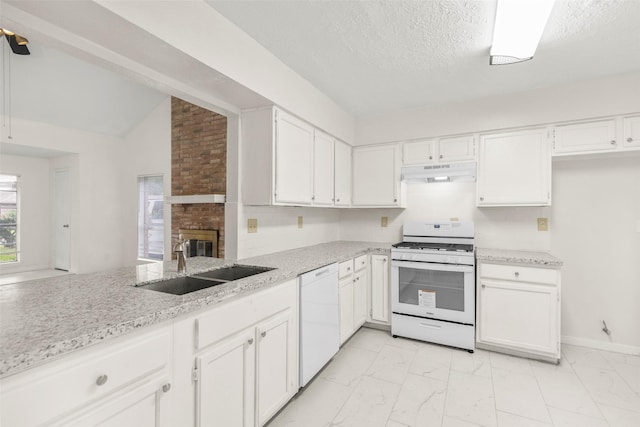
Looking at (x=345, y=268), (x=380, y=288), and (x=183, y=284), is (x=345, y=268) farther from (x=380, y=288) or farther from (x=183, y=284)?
(x=183, y=284)

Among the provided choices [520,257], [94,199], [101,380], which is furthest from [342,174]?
[94,199]

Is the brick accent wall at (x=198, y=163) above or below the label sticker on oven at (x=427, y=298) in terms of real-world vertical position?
above

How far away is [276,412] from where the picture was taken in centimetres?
194

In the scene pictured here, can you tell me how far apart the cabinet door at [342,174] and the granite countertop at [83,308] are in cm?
169

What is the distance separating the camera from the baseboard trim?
2.90 meters

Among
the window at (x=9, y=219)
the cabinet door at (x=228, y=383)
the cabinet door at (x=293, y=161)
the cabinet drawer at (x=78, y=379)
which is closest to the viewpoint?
the cabinet drawer at (x=78, y=379)

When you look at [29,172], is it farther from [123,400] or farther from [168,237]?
[123,400]

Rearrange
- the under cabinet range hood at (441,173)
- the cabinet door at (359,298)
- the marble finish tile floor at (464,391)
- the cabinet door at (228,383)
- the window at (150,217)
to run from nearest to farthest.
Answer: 1. the cabinet door at (228,383)
2. the marble finish tile floor at (464,391)
3. the cabinet door at (359,298)
4. the under cabinet range hood at (441,173)
5. the window at (150,217)

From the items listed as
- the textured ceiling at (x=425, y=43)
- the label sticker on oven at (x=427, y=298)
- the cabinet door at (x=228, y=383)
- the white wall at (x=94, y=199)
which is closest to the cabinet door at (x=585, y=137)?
the textured ceiling at (x=425, y=43)

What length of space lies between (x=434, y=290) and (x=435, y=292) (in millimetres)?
21

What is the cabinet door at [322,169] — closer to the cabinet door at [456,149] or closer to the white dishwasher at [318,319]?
the white dishwasher at [318,319]

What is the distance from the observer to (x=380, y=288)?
3.40 metres

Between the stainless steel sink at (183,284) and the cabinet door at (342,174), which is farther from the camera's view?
the cabinet door at (342,174)

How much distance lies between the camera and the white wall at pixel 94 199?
17.0 ft
